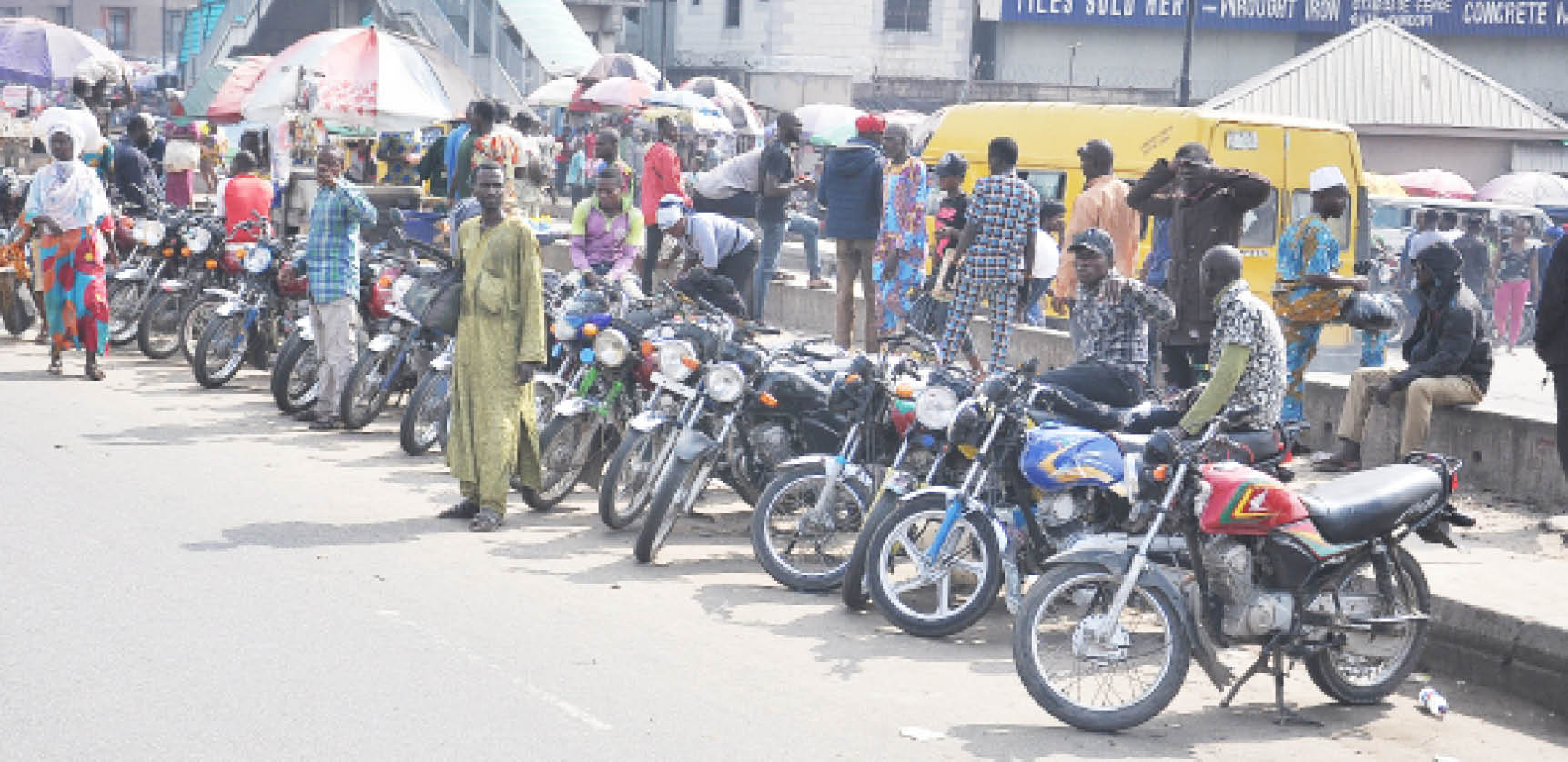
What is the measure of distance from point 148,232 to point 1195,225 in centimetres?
809

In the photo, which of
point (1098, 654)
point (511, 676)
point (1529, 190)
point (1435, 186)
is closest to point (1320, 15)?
point (1435, 186)

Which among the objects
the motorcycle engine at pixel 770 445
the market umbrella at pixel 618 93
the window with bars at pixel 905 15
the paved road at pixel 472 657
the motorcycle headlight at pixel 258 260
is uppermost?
the window with bars at pixel 905 15

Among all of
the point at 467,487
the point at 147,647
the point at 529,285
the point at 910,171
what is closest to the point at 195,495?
the point at 467,487

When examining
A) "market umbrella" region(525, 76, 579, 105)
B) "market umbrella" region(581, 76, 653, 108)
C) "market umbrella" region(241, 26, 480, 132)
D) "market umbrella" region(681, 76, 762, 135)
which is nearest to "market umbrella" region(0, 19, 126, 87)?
"market umbrella" region(525, 76, 579, 105)

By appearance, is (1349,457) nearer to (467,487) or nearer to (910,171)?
(910,171)

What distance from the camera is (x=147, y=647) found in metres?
6.48

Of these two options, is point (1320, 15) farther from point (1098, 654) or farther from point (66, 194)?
point (1098, 654)

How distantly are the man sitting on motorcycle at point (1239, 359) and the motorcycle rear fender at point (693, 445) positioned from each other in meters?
2.17

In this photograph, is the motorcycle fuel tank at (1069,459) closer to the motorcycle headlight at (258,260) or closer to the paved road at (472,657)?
the paved road at (472,657)

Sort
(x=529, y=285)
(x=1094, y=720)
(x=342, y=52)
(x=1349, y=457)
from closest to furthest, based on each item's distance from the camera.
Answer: (x=1094, y=720) → (x=529, y=285) → (x=1349, y=457) → (x=342, y=52)

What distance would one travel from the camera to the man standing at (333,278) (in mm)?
11773

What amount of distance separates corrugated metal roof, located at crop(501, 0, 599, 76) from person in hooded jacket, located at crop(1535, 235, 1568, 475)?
36.4 meters

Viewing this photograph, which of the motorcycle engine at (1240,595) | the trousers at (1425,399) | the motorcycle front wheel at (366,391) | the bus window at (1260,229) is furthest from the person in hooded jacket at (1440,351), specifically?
the motorcycle front wheel at (366,391)

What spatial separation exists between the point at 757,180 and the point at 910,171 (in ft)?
6.91
